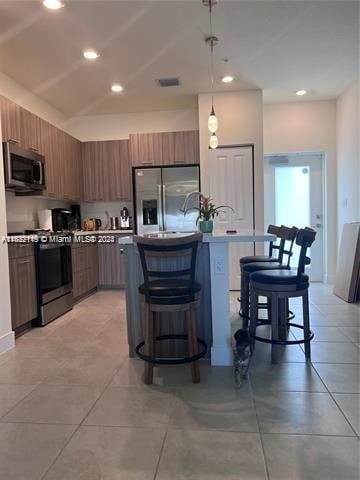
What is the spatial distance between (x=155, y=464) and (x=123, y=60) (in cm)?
378

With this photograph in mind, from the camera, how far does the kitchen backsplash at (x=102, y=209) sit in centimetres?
585

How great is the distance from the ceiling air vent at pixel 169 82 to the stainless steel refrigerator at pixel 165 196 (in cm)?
115

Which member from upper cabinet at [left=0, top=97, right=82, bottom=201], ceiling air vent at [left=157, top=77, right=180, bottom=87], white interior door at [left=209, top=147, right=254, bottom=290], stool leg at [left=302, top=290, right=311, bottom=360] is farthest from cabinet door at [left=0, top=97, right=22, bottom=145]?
stool leg at [left=302, top=290, right=311, bottom=360]

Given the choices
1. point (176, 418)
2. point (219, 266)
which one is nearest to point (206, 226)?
point (219, 266)

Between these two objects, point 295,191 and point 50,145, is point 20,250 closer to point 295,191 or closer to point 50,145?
point 50,145

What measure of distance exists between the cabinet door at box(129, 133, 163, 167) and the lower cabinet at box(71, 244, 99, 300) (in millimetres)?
1510

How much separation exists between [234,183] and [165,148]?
3.85 feet

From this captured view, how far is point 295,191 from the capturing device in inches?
224

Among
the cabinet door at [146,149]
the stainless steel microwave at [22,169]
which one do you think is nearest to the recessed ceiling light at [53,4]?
the stainless steel microwave at [22,169]

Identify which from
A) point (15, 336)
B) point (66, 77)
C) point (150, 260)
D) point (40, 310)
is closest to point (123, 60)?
point (66, 77)

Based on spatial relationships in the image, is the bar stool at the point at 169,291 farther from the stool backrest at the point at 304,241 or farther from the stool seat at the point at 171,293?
the stool backrest at the point at 304,241

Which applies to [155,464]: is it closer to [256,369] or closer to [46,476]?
[46,476]

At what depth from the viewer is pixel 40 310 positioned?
146 inches

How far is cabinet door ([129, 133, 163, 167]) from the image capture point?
5.20 m
